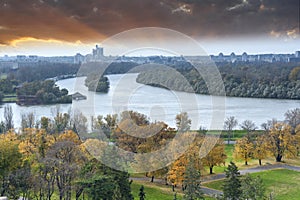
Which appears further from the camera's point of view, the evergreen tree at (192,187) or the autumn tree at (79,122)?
the autumn tree at (79,122)

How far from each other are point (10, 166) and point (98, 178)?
1406 millimetres

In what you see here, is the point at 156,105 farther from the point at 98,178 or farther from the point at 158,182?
the point at 98,178

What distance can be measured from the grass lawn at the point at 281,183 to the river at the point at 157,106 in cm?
227

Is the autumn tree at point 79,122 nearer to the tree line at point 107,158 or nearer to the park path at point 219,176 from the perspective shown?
the tree line at point 107,158

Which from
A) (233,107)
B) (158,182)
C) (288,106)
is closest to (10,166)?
(158,182)

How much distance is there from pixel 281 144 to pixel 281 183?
1.91 metres

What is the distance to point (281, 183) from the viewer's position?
258 inches

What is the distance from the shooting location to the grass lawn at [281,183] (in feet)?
19.4

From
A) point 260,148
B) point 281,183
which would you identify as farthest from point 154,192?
point 260,148

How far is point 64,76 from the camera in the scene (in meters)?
23.6

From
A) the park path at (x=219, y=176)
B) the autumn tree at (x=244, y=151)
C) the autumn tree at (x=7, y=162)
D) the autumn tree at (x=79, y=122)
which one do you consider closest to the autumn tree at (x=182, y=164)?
the park path at (x=219, y=176)

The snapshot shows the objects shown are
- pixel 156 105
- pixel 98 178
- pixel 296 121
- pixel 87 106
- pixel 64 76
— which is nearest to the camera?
pixel 98 178

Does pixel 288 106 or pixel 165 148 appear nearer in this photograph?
pixel 165 148

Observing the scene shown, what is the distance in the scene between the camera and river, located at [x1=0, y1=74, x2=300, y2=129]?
865cm
